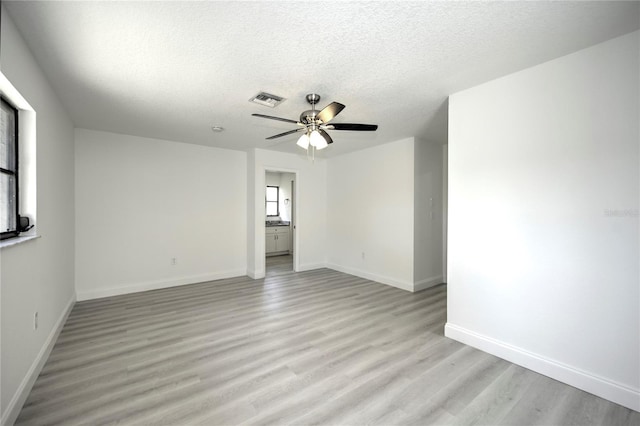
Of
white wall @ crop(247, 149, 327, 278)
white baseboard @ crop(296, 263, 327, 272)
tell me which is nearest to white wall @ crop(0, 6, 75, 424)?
white wall @ crop(247, 149, 327, 278)

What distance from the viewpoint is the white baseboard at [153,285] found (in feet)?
13.1

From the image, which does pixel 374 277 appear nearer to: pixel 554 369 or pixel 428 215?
pixel 428 215

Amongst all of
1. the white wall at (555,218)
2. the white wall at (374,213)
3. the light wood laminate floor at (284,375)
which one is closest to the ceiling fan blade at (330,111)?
the white wall at (555,218)

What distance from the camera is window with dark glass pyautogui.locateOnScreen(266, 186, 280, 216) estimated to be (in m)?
8.52

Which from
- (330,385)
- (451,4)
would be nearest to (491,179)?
(451,4)

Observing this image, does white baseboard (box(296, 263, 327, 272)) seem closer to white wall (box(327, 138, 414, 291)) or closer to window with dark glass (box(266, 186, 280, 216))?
white wall (box(327, 138, 414, 291))

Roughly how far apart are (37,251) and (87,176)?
232 cm

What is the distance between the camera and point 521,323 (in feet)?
7.74

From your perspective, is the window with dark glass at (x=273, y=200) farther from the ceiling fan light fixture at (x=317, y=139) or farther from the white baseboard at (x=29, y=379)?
the ceiling fan light fixture at (x=317, y=139)

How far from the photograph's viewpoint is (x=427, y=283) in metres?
4.66

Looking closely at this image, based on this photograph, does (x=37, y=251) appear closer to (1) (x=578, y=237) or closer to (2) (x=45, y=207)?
(2) (x=45, y=207)

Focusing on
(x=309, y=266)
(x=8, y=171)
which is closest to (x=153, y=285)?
(x=309, y=266)

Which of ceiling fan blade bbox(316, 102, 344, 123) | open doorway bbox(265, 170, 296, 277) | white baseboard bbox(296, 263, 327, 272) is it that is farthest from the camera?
open doorway bbox(265, 170, 296, 277)

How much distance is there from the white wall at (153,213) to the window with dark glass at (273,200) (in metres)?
3.07
